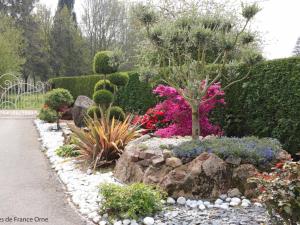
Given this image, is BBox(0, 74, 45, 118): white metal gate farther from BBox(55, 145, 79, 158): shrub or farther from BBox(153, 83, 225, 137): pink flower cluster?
BBox(153, 83, 225, 137): pink flower cluster

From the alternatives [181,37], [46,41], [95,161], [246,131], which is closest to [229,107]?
[246,131]

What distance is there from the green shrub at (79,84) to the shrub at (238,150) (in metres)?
11.4

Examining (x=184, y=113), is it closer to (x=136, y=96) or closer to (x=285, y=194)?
(x=285, y=194)

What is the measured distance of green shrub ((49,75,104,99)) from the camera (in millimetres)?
18150

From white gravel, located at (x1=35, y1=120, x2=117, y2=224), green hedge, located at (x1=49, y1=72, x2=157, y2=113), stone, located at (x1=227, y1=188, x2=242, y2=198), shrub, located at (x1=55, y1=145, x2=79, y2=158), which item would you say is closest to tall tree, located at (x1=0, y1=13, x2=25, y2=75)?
green hedge, located at (x1=49, y1=72, x2=157, y2=113)

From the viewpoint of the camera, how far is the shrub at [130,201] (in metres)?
4.39

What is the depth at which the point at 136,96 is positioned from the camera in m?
12.7

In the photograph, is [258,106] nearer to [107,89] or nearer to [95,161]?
[95,161]

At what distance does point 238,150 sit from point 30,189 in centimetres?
315

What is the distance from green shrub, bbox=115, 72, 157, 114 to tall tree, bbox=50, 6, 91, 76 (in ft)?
55.6

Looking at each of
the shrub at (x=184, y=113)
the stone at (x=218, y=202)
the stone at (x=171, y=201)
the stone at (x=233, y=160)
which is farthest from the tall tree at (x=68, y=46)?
the stone at (x=218, y=202)

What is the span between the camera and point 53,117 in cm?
1530

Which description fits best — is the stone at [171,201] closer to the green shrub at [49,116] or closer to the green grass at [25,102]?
the green shrub at [49,116]

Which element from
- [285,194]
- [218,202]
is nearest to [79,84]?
[218,202]
